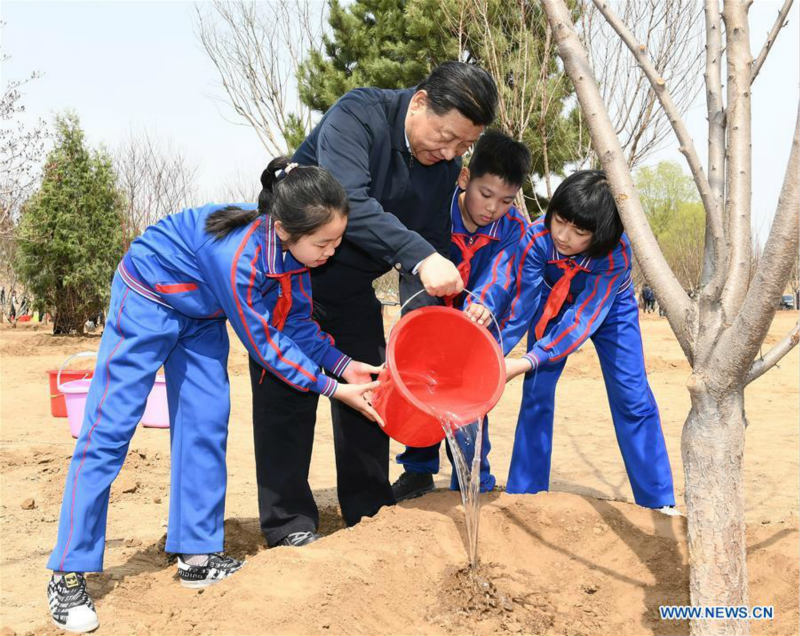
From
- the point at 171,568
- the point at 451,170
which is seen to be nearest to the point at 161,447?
the point at 171,568

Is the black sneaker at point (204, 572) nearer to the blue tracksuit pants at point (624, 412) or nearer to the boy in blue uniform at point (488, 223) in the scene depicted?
the boy in blue uniform at point (488, 223)

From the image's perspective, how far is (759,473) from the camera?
185 inches

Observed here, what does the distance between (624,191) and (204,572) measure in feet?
6.31

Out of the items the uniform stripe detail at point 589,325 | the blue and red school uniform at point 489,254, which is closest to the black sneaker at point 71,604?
the blue and red school uniform at point 489,254

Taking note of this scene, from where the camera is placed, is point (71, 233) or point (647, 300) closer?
point (71, 233)

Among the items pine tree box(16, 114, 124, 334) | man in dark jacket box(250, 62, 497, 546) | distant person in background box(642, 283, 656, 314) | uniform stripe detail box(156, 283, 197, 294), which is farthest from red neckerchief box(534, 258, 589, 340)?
distant person in background box(642, 283, 656, 314)

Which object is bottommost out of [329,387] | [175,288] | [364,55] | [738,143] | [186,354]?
[329,387]

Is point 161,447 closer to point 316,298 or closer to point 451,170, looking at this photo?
point 316,298

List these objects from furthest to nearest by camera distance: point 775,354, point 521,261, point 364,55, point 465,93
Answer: point 364,55
point 521,261
point 465,93
point 775,354

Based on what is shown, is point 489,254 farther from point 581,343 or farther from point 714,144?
point 714,144

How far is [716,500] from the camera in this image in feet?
6.45

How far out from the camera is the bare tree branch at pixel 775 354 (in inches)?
70.8

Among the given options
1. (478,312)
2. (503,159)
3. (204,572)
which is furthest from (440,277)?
(204,572)

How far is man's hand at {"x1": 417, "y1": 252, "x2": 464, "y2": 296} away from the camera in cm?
231
